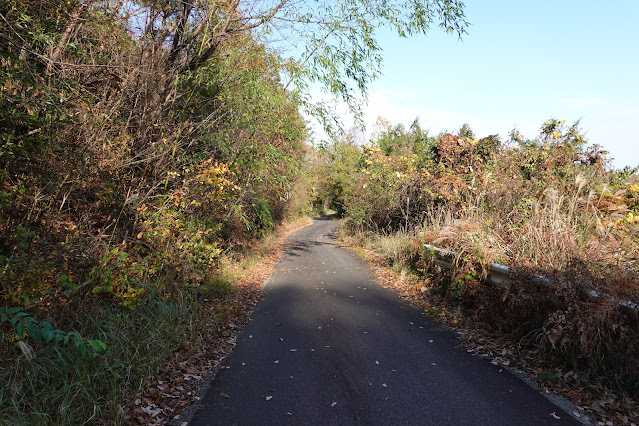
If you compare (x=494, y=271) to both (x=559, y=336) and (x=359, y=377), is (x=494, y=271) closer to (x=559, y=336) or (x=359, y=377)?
(x=559, y=336)

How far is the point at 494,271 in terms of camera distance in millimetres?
5738

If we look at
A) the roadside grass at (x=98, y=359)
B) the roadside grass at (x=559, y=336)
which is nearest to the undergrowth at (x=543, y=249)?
the roadside grass at (x=559, y=336)

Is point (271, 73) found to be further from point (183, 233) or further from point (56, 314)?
point (56, 314)

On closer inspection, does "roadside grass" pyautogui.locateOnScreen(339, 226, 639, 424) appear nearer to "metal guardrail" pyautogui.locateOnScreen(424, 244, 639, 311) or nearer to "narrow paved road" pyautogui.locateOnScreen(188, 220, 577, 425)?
"metal guardrail" pyautogui.locateOnScreen(424, 244, 639, 311)

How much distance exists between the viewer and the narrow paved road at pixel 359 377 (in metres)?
3.51

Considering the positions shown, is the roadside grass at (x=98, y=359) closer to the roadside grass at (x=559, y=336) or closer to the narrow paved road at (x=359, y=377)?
the narrow paved road at (x=359, y=377)

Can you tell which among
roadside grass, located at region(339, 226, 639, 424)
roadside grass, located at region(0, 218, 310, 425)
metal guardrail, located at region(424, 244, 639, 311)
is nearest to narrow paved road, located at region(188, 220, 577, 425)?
roadside grass, located at region(339, 226, 639, 424)

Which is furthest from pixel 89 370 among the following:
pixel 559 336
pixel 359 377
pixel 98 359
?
pixel 559 336

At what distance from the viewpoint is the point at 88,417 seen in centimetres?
320

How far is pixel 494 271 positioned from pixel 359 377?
9.60 feet

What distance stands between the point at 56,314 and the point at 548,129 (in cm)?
1216

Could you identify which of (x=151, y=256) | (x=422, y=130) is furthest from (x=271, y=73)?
(x=422, y=130)

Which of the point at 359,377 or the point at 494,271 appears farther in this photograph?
the point at 494,271

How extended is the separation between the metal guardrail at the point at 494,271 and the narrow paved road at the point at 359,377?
118 cm
